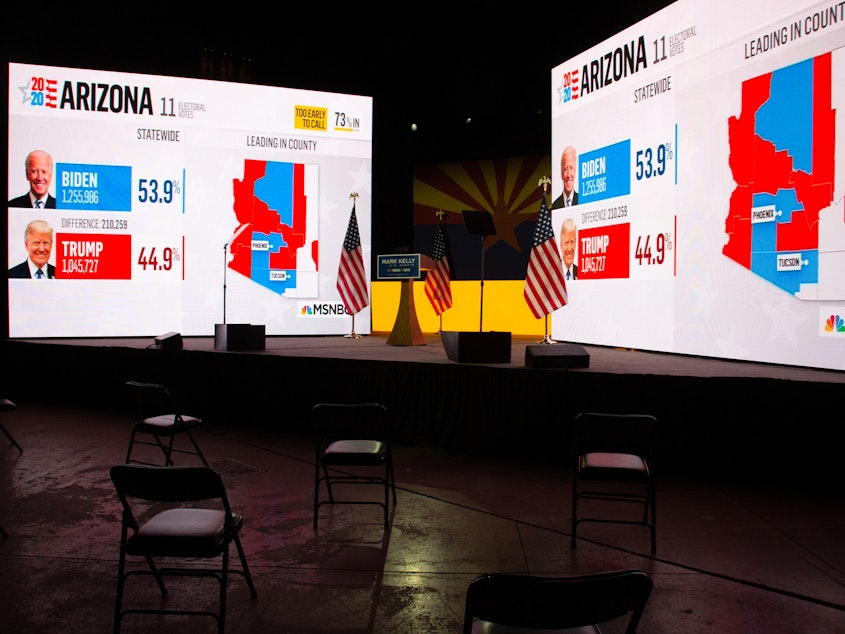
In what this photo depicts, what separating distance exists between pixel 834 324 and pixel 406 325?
4195 mm

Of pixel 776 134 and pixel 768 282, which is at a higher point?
pixel 776 134

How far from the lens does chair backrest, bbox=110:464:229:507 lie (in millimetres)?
2264

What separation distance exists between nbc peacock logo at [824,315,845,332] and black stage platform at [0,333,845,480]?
12.1 inches

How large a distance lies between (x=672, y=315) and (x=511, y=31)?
4.11 metres

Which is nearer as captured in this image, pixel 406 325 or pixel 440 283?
pixel 406 325

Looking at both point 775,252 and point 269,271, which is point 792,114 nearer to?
point 775,252

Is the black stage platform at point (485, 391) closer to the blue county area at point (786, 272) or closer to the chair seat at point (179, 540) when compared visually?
the blue county area at point (786, 272)

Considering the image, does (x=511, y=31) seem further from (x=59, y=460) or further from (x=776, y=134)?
(x=59, y=460)

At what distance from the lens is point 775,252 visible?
4.96m

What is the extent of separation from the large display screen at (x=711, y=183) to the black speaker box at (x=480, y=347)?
5.72ft

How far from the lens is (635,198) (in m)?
6.53

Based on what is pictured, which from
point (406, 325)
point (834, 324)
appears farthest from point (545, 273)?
point (834, 324)

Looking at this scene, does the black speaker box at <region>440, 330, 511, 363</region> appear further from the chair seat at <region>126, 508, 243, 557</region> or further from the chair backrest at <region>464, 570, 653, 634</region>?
the chair backrest at <region>464, 570, 653, 634</region>

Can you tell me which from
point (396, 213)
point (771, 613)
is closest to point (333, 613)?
point (771, 613)
